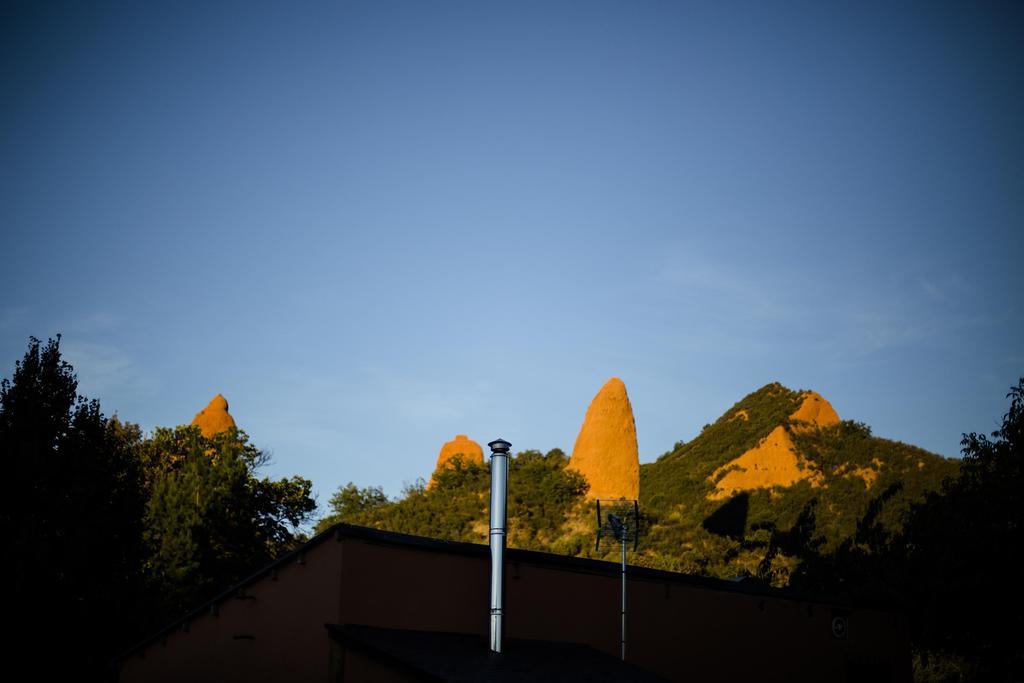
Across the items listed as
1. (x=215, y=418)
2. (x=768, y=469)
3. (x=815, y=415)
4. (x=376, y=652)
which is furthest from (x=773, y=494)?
(x=376, y=652)

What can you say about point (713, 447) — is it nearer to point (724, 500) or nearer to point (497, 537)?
point (724, 500)

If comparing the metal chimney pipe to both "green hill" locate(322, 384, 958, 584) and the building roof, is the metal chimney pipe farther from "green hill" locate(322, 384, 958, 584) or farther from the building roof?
"green hill" locate(322, 384, 958, 584)

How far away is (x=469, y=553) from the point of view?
60.9ft

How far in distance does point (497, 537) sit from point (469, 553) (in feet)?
3.24

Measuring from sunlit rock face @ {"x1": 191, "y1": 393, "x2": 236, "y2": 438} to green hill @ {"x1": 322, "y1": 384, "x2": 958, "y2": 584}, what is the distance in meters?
12.2

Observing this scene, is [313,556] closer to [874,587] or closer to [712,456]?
[874,587]

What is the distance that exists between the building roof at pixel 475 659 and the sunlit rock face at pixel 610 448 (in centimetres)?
3629

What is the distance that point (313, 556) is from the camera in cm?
1706

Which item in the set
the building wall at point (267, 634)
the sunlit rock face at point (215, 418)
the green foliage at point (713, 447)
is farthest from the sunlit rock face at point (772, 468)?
the building wall at point (267, 634)

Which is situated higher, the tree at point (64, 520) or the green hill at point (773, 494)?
the green hill at point (773, 494)

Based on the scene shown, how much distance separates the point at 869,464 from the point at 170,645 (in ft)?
176

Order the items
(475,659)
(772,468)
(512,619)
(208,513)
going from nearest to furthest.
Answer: (475,659), (512,619), (208,513), (772,468)

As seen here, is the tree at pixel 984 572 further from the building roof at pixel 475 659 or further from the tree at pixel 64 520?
the tree at pixel 64 520

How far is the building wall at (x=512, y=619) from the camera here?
661 inches
